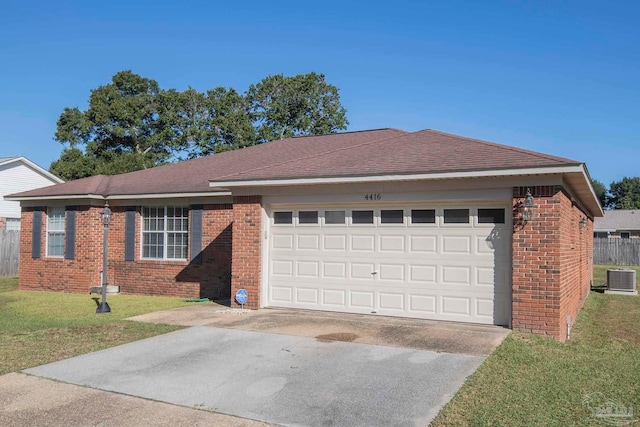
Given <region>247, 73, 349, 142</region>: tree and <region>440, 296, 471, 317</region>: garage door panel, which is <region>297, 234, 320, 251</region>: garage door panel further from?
<region>247, 73, 349, 142</region>: tree

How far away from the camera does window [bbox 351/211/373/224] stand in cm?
→ 1076

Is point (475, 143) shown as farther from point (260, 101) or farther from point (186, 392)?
point (260, 101)

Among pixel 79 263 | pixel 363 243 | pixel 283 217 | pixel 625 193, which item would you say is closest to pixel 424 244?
pixel 363 243

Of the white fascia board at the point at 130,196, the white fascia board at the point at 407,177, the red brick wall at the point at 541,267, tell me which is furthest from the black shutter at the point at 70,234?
the red brick wall at the point at 541,267

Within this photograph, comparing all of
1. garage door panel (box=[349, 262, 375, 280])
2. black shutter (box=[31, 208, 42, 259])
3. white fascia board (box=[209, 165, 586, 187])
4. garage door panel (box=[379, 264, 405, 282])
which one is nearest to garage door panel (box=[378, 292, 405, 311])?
garage door panel (box=[379, 264, 405, 282])

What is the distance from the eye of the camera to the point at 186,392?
19.5ft

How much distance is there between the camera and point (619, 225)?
46750 mm

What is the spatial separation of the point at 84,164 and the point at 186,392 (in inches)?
1533

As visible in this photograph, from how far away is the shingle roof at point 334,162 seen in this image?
31.4ft

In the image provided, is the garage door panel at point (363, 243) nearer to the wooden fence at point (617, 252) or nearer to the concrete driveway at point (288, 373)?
the concrete driveway at point (288, 373)

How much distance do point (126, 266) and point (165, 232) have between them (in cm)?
176

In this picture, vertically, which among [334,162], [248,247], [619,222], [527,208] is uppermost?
[334,162]

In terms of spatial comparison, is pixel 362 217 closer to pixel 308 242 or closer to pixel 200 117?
pixel 308 242

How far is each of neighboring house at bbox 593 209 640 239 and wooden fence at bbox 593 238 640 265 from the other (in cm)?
1108
